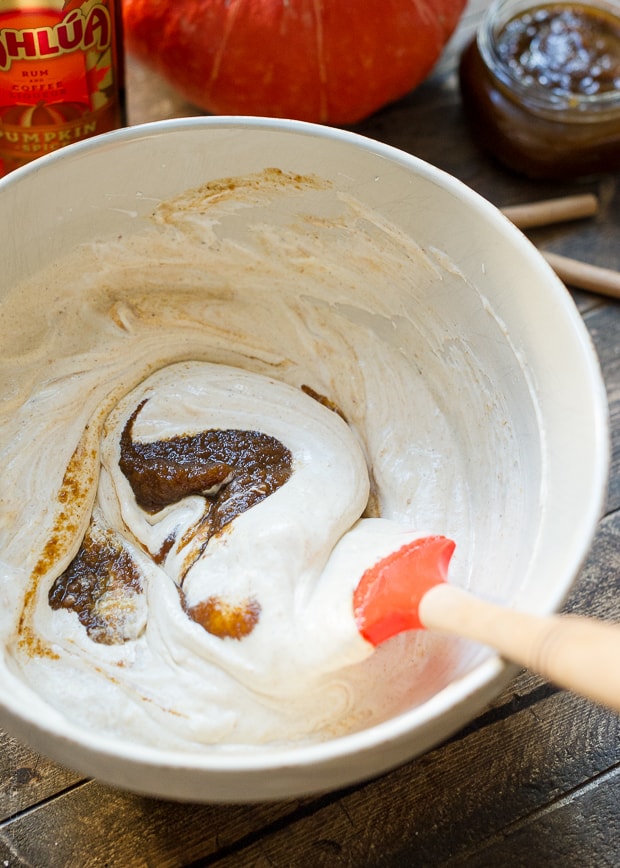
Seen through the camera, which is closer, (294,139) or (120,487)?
(294,139)

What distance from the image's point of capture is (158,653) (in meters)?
0.95

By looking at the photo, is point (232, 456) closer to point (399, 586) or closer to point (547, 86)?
point (399, 586)

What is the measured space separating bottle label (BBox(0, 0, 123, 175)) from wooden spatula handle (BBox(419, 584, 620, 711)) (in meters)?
0.82

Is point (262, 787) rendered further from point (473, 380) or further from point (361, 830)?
point (473, 380)

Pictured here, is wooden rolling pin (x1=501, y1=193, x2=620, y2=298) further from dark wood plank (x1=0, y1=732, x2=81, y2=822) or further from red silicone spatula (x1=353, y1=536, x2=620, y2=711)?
dark wood plank (x1=0, y1=732, x2=81, y2=822)

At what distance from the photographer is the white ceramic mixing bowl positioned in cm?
66

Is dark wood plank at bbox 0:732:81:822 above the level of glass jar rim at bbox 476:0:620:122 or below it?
below

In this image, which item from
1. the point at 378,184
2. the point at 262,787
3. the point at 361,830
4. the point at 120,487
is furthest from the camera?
the point at 120,487

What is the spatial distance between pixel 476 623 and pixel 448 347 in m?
0.45

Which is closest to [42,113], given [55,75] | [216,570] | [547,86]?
[55,75]

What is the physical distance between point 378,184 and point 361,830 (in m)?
0.71

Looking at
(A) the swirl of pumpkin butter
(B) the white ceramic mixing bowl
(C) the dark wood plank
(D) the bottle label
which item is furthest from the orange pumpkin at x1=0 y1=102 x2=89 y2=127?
(C) the dark wood plank

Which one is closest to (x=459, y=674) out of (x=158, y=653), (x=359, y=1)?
(x=158, y=653)

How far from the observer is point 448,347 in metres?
1.06
